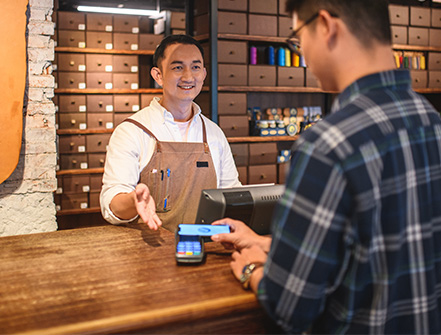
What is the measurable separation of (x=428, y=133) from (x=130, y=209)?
4.10 feet

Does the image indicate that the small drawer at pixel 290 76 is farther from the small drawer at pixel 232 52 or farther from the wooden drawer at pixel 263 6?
the wooden drawer at pixel 263 6

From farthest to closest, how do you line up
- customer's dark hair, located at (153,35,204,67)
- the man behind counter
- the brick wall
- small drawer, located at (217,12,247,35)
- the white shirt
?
small drawer, located at (217,12,247,35)
the brick wall
customer's dark hair, located at (153,35,204,67)
the man behind counter
the white shirt

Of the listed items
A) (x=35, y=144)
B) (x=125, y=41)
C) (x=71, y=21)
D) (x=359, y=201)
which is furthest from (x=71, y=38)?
(x=359, y=201)

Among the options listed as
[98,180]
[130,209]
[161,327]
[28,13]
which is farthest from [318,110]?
[161,327]

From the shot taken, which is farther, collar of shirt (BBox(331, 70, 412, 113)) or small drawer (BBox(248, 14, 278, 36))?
small drawer (BBox(248, 14, 278, 36))

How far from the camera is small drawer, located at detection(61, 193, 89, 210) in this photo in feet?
16.6

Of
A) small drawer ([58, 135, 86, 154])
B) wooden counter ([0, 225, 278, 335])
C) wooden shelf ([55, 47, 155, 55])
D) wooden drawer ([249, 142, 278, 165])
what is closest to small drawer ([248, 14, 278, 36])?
wooden drawer ([249, 142, 278, 165])

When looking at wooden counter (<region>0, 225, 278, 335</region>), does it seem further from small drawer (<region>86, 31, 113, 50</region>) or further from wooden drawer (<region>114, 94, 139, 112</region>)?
small drawer (<region>86, 31, 113, 50</region>)

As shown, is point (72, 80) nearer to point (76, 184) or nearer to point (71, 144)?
point (71, 144)

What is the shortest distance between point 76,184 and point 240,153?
1.96 metres

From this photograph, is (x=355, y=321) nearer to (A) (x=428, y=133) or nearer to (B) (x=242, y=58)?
(A) (x=428, y=133)

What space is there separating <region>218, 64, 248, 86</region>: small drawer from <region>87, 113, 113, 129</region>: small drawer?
5.52 feet

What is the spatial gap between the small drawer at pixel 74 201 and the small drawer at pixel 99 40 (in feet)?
5.46

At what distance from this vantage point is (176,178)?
2.35 meters
